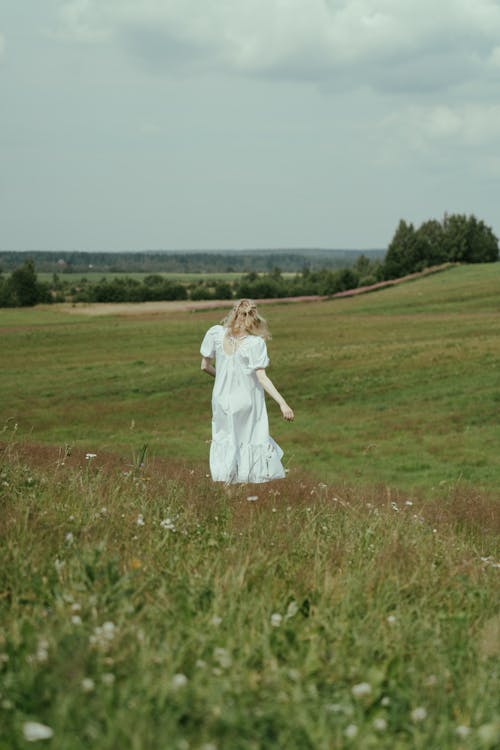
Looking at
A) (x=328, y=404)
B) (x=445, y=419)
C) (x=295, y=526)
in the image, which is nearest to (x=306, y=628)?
(x=295, y=526)

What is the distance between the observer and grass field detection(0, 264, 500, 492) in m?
21.7

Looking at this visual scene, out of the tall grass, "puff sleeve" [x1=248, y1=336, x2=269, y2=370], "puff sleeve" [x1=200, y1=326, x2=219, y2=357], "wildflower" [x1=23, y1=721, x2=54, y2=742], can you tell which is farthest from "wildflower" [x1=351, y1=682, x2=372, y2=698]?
"puff sleeve" [x1=200, y1=326, x2=219, y2=357]

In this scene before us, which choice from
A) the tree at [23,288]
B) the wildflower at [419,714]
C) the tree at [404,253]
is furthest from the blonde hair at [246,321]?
the tree at [404,253]

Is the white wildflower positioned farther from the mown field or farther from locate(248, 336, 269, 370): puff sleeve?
locate(248, 336, 269, 370): puff sleeve

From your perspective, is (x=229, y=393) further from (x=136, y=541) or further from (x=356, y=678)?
(x=356, y=678)

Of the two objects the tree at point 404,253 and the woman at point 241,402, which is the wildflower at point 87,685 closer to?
the woman at point 241,402

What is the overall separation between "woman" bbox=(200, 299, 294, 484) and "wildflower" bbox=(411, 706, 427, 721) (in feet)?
22.1

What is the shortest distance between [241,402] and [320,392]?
2099cm

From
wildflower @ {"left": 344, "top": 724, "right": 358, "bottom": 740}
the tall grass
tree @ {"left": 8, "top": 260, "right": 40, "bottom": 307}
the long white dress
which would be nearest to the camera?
wildflower @ {"left": 344, "top": 724, "right": 358, "bottom": 740}

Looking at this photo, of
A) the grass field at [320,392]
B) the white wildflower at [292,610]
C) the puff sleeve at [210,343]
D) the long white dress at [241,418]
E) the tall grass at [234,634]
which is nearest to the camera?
the tall grass at [234,634]

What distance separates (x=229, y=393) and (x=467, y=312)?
49976 millimetres

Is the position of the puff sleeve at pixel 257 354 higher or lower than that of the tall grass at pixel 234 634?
higher

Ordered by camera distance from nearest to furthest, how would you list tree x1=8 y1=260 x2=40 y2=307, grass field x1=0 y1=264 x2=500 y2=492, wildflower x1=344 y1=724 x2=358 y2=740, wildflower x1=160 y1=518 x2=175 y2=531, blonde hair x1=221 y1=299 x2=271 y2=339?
wildflower x1=344 y1=724 x2=358 y2=740
wildflower x1=160 y1=518 x2=175 y2=531
blonde hair x1=221 y1=299 x2=271 y2=339
grass field x1=0 y1=264 x2=500 y2=492
tree x1=8 y1=260 x2=40 y2=307

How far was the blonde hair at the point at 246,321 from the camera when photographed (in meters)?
10.2
